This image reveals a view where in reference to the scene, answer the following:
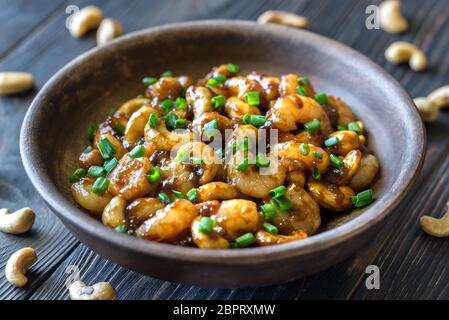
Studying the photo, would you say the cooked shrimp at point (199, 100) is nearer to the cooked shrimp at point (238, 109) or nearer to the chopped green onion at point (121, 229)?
the cooked shrimp at point (238, 109)

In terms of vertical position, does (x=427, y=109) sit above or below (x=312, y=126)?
below

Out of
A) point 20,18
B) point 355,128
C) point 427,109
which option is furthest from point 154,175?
point 20,18

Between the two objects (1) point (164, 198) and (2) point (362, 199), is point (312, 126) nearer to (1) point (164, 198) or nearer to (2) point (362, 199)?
(2) point (362, 199)

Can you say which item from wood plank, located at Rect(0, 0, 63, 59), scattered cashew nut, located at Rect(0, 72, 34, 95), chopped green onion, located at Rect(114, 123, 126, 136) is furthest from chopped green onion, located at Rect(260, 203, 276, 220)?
wood plank, located at Rect(0, 0, 63, 59)

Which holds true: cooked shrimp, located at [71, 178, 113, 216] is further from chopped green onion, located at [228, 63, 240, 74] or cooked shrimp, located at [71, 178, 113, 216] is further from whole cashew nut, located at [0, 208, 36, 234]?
chopped green onion, located at [228, 63, 240, 74]

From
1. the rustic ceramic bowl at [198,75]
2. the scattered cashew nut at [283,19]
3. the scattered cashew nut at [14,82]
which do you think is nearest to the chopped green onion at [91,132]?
the rustic ceramic bowl at [198,75]

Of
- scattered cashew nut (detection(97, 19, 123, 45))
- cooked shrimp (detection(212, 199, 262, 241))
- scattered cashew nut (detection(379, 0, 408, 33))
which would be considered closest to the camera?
cooked shrimp (detection(212, 199, 262, 241))
